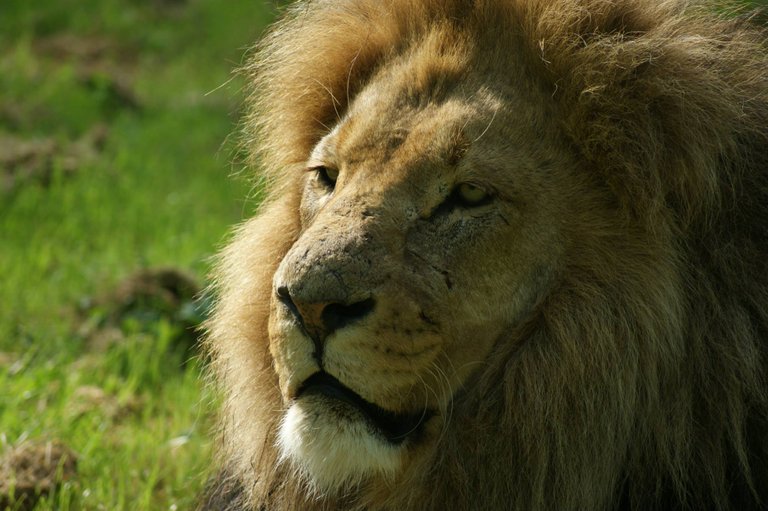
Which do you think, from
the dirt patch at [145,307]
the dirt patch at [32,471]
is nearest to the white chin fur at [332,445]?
the dirt patch at [32,471]

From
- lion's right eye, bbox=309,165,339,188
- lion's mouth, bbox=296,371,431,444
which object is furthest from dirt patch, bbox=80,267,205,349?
lion's mouth, bbox=296,371,431,444

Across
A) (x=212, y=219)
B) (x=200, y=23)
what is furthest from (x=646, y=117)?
Answer: (x=200, y=23)

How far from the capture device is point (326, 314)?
9.53 ft

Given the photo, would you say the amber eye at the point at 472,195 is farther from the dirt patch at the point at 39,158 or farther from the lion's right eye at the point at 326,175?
the dirt patch at the point at 39,158

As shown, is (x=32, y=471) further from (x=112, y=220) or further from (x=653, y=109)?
(x=112, y=220)

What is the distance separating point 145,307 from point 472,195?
3373mm

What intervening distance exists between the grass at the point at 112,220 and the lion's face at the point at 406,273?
1118 millimetres

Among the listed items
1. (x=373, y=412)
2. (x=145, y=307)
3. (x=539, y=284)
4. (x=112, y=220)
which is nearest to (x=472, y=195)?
(x=539, y=284)

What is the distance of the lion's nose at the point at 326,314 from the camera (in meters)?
2.90

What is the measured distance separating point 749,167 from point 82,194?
5812 millimetres

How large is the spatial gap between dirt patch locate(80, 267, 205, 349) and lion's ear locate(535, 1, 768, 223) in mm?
3093

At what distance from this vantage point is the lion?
301 cm

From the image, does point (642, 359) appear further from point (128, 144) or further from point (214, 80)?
point (214, 80)

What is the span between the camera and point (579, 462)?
3080mm
